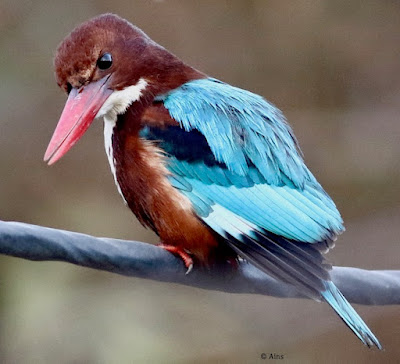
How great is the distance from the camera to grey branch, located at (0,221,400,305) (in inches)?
84.9

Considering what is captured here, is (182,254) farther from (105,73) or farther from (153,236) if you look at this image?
(153,236)

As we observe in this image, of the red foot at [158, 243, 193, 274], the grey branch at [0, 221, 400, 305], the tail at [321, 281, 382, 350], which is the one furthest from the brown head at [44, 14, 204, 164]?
the tail at [321, 281, 382, 350]

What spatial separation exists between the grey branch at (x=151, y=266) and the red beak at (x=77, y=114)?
510mm

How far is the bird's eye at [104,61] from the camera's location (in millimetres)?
3283

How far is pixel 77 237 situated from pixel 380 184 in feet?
11.6

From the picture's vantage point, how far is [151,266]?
248 cm

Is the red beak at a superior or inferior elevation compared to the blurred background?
superior

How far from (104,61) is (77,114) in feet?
0.64

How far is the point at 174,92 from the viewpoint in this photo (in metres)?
3.25

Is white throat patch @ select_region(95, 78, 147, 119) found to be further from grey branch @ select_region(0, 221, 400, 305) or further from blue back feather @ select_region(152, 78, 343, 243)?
grey branch @ select_region(0, 221, 400, 305)

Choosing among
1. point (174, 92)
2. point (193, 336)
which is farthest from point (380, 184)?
point (174, 92)

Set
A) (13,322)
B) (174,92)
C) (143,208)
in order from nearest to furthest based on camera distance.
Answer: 1. (143,208)
2. (174,92)
3. (13,322)

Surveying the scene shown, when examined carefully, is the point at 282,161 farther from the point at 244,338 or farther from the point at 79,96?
the point at 244,338

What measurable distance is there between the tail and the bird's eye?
3.10ft
